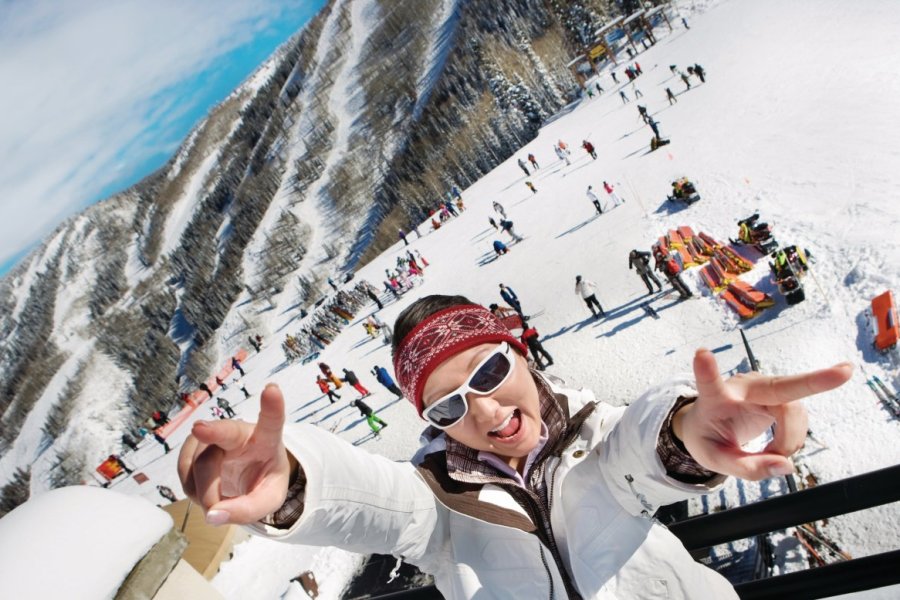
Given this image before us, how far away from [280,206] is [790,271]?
71549 mm

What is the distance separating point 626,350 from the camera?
36.6 ft

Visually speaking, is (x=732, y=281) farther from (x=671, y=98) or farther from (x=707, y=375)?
(x=671, y=98)

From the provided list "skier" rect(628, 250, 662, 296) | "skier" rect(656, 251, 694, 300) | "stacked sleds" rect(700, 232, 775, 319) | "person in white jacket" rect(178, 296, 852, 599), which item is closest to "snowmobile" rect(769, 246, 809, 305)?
"stacked sleds" rect(700, 232, 775, 319)

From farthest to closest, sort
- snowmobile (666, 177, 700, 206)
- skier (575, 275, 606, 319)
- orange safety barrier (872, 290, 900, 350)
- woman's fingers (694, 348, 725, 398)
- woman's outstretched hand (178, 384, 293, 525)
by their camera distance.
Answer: snowmobile (666, 177, 700, 206) < skier (575, 275, 606, 319) < orange safety barrier (872, 290, 900, 350) < woman's outstretched hand (178, 384, 293, 525) < woman's fingers (694, 348, 725, 398)

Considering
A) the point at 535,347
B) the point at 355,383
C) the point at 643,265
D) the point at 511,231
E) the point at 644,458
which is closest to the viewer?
the point at 644,458

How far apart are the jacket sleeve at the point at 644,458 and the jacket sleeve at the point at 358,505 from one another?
786 mm

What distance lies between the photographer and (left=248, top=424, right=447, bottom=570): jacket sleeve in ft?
5.57

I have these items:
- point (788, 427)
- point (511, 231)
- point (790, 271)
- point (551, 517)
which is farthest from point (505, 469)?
point (511, 231)

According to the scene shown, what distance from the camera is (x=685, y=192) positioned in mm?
15023

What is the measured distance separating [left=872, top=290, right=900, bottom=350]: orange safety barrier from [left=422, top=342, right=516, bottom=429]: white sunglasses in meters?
8.63

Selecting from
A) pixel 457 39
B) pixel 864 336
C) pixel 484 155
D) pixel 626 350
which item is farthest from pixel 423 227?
pixel 457 39

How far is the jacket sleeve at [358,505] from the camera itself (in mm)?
1699

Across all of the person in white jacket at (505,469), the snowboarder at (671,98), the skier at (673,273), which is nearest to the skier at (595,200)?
the skier at (673,273)

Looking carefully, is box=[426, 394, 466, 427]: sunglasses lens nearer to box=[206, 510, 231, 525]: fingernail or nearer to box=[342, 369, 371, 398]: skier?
box=[206, 510, 231, 525]: fingernail
